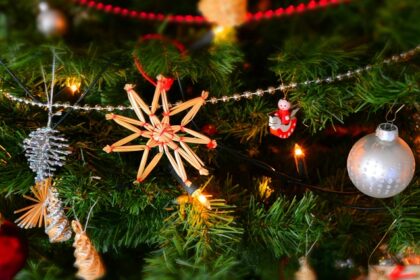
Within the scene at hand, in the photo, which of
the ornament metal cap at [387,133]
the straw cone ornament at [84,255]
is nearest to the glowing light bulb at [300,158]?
the ornament metal cap at [387,133]

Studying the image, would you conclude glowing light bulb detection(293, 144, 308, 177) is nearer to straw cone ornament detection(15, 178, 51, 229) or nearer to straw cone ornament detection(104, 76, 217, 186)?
straw cone ornament detection(104, 76, 217, 186)

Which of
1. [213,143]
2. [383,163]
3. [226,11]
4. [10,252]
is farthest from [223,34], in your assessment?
[10,252]

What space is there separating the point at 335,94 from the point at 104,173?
0.31 metres

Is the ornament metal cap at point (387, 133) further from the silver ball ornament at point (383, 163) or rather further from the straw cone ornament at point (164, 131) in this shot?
the straw cone ornament at point (164, 131)

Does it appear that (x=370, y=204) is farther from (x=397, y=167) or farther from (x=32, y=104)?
(x=32, y=104)

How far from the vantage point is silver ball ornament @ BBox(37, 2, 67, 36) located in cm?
68

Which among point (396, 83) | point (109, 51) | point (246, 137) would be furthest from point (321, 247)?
point (109, 51)

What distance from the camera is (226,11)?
0.55 m

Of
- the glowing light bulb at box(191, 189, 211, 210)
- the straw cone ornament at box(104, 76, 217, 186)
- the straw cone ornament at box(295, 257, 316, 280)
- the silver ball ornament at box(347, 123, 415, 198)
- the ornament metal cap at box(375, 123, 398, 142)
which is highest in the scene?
the ornament metal cap at box(375, 123, 398, 142)

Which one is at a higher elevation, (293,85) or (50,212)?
(293,85)

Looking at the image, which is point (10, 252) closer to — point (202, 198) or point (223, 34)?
A: point (202, 198)

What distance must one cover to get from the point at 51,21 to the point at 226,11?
0.98ft

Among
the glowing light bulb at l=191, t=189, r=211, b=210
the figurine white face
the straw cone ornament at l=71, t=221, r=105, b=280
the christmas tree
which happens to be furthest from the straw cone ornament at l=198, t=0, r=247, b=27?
the straw cone ornament at l=71, t=221, r=105, b=280

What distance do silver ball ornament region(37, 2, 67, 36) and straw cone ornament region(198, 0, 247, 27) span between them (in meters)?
0.25
